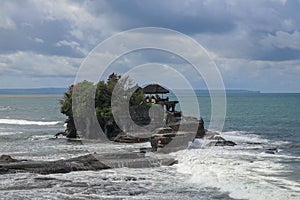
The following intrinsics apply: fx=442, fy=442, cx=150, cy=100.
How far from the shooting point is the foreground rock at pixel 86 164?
30.1 metres

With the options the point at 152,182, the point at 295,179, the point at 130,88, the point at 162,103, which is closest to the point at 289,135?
the point at 162,103

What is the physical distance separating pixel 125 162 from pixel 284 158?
14.7 m

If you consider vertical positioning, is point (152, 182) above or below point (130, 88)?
below

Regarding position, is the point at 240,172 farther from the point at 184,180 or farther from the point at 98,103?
the point at 98,103

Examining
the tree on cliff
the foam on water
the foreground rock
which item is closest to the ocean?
the foam on water

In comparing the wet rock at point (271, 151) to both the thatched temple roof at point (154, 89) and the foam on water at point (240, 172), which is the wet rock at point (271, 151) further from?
the thatched temple roof at point (154, 89)

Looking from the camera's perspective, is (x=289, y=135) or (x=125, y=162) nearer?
(x=125, y=162)

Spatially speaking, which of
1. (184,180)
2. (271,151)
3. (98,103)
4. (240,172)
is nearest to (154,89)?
(98,103)

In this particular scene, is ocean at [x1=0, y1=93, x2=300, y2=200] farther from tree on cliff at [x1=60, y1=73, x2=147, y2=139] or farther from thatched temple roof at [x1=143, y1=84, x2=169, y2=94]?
thatched temple roof at [x1=143, y1=84, x2=169, y2=94]

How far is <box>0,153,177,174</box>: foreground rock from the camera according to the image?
30125mm

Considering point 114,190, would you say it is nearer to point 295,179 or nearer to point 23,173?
point 23,173

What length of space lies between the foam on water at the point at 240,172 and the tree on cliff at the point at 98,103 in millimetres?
16877

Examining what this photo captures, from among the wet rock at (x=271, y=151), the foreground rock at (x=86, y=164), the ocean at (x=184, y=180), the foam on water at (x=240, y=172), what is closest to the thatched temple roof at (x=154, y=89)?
the foam on water at (x=240, y=172)

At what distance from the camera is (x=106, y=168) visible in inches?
1254
